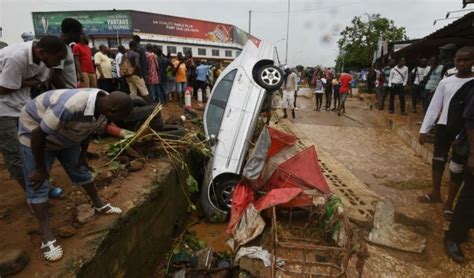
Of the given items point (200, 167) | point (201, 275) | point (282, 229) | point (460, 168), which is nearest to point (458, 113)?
point (460, 168)

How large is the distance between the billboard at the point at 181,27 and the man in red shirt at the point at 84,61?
27.5 metres

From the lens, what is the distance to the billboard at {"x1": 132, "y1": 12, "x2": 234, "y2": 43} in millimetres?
30384

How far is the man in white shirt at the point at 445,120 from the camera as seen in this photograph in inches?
128

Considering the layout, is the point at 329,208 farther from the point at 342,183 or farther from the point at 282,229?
the point at 342,183

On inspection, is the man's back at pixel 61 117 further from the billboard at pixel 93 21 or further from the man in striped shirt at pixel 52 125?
the billboard at pixel 93 21

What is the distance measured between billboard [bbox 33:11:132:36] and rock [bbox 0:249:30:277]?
31.9 metres

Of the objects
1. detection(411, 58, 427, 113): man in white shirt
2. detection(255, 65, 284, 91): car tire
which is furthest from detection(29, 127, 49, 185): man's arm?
detection(411, 58, 427, 113): man in white shirt

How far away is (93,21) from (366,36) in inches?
1142

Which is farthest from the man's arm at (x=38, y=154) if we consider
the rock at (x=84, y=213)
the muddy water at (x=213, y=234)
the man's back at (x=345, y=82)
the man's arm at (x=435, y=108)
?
the man's back at (x=345, y=82)

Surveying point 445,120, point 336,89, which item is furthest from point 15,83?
point 336,89

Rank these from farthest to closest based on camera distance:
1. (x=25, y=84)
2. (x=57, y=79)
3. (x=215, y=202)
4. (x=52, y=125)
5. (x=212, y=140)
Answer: (x=212, y=140), (x=215, y=202), (x=57, y=79), (x=25, y=84), (x=52, y=125)

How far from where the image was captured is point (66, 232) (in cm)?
223

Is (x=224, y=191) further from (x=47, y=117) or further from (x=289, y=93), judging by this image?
(x=289, y=93)

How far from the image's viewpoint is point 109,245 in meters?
2.29
